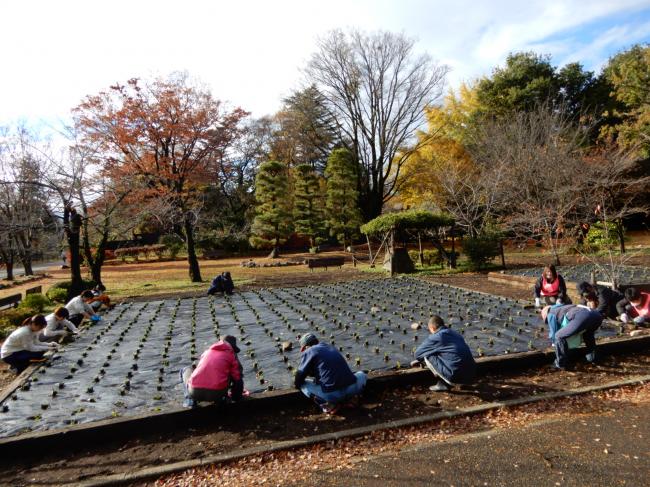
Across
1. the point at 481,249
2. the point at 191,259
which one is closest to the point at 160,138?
the point at 191,259

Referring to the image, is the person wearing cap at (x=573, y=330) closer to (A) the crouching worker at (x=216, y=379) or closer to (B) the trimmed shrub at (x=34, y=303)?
(A) the crouching worker at (x=216, y=379)

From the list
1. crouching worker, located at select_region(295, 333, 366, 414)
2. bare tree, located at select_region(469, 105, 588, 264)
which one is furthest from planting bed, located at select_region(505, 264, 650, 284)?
crouching worker, located at select_region(295, 333, 366, 414)

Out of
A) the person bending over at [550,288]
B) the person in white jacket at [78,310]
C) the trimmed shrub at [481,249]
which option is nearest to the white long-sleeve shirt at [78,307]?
the person in white jacket at [78,310]

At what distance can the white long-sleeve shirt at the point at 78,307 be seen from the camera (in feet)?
33.2

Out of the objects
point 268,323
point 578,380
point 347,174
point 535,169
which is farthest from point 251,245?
point 578,380

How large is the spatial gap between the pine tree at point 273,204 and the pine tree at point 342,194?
10.6 ft

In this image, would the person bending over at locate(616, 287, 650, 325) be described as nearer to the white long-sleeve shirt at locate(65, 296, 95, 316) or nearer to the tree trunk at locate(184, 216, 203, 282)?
the white long-sleeve shirt at locate(65, 296, 95, 316)

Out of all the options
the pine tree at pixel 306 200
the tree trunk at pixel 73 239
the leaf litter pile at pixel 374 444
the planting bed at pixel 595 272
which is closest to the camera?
the leaf litter pile at pixel 374 444

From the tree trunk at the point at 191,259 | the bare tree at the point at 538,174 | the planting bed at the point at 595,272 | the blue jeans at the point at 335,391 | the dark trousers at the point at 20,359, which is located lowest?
the planting bed at the point at 595,272

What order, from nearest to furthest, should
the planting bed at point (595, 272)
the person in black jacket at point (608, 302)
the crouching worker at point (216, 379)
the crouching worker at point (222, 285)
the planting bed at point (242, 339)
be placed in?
the crouching worker at point (216, 379)
the planting bed at point (242, 339)
the person in black jacket at point (608, 302)
the planting bed at point (595, 272)
the crouching worker at point (222, 285)

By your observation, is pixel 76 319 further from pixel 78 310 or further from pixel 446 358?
pixel 446 358

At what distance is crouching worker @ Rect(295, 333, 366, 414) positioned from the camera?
15.8ft

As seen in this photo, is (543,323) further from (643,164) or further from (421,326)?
(643,164)

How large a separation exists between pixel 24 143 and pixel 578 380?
23734 mm
